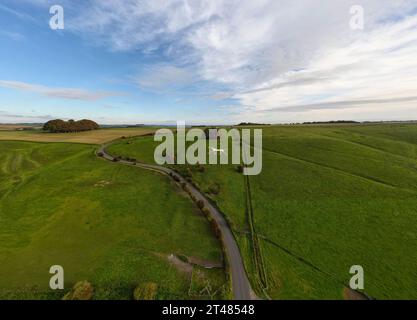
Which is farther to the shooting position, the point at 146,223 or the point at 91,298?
the point at 146,223

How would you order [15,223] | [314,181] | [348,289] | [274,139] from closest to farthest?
[348,289] → [15,223] → [314,181] → [274,139]

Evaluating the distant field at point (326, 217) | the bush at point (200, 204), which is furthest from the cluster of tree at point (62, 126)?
the bush at point (200, 204)

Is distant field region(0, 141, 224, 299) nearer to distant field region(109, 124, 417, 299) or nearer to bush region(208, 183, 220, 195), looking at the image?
bush region(208, 183, 220, 195)

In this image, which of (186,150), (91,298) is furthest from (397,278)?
(186,150)

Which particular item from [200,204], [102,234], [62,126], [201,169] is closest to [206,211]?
[200,204]

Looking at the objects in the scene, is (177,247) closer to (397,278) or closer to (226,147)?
(397,278)

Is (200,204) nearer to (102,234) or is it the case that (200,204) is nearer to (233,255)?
(233,255)

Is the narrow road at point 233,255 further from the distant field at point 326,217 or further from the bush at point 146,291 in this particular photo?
the bush at point 146,291
